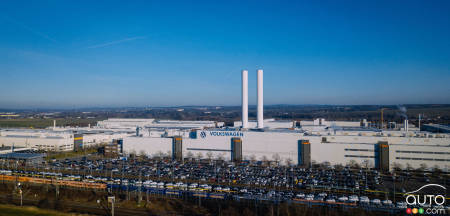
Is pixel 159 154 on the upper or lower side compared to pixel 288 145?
lower

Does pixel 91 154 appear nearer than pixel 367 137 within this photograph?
No

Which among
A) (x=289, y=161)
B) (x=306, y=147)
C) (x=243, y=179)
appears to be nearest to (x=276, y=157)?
(x=289, y=161)

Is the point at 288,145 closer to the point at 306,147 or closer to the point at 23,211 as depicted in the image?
the point at 306,147

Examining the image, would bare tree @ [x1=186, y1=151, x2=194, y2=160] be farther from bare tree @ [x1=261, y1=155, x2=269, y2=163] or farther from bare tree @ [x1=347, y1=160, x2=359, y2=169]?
bare tree @ [x1=347, y1=160, x2=359, y2=169]

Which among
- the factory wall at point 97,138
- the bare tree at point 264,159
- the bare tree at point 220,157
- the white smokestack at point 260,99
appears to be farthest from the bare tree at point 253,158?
the factory wall at point 97,138

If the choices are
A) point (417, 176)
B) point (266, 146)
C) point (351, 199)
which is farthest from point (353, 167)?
point (351, 199)

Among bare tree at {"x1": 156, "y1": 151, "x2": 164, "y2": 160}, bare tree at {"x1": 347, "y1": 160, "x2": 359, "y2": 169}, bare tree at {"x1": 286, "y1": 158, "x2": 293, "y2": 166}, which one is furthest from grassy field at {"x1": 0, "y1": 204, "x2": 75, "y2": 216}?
bare tree at {"x1": 347, "y1": 160, "x2": 359, "y2": 169}

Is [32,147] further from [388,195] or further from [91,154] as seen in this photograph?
[388,195]
